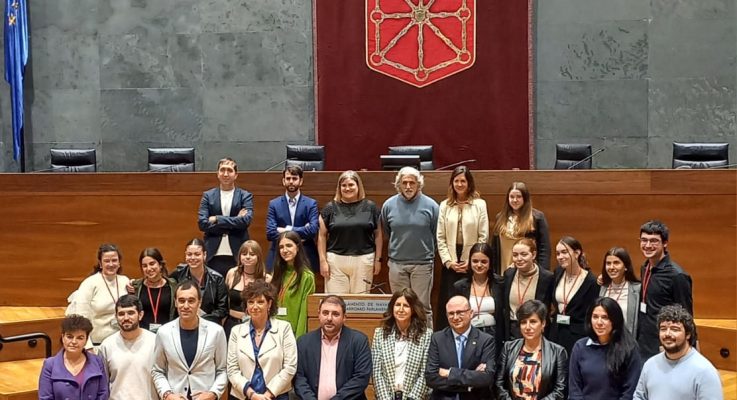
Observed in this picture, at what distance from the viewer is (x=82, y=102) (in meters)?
10.8

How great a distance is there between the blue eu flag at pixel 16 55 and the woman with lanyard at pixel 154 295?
5.26 metres

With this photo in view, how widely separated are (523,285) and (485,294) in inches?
9.3

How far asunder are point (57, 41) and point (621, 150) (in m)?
6.31

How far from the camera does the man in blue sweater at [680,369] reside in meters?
4.46

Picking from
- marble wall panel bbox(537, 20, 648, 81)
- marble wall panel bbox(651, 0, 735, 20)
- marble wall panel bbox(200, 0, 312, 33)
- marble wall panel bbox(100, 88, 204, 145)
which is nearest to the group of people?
marble wall panel bbox(537, 20, 648, 81)

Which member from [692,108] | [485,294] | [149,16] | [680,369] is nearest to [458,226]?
[485,294]

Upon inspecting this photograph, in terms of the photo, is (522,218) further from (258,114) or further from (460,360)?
(258,114)

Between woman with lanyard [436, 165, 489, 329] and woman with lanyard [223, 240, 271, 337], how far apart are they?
49.7 inches

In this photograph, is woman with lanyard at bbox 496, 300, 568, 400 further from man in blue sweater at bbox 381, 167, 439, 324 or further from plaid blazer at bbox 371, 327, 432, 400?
man in blue sweater at bbox 381, 167, 439, 324

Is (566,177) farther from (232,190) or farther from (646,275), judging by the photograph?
(232,190)

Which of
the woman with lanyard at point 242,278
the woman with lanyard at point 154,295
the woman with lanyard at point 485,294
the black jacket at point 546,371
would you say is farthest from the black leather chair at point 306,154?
the black jacket at point 546,371

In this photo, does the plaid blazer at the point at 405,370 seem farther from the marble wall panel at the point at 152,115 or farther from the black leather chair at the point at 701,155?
the marble wall panel at the point at 152,115

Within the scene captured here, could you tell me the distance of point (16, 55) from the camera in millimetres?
10422

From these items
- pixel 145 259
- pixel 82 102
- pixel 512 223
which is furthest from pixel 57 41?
pixel 512 223
